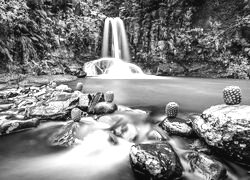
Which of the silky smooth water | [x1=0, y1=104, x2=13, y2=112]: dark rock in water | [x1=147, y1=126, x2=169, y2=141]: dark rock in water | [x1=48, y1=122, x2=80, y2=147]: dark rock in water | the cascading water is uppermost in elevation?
the cascading water

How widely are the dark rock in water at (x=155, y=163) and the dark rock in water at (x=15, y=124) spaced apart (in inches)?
94.9

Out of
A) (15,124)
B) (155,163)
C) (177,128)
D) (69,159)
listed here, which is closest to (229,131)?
(177,128)

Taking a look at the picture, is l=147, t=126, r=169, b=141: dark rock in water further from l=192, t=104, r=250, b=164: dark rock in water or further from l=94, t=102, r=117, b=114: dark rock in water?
l=94, t=102, r=117, b=114: dark rock in water

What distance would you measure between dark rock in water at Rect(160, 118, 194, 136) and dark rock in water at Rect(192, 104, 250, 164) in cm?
27

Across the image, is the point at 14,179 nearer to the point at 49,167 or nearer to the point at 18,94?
the point at 49,167

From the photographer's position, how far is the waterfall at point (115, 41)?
18.2 meters

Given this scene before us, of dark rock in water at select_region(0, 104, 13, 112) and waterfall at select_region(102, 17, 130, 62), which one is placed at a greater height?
waterfall at select_region(102, 17, 130, 62)

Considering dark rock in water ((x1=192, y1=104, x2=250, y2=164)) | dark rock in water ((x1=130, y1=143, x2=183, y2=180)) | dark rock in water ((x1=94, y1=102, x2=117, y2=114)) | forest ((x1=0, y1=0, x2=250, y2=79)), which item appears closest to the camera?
dark rock in water ((x1=130, y1=143, x2=183, y2=180))

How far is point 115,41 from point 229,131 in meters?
17.1

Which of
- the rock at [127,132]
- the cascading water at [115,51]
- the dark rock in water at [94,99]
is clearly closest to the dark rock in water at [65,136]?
the rock at [127,132]

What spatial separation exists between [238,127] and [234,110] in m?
0.37

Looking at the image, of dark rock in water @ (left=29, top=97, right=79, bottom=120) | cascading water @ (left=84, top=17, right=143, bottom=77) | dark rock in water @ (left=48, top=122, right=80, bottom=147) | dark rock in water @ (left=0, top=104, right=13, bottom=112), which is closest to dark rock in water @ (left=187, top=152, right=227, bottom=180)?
dark rock in water @ (left=48, top=122, right=80, bottom=147)

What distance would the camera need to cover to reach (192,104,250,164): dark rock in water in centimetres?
236

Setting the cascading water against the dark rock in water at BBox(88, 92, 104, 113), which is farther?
the cascading water
